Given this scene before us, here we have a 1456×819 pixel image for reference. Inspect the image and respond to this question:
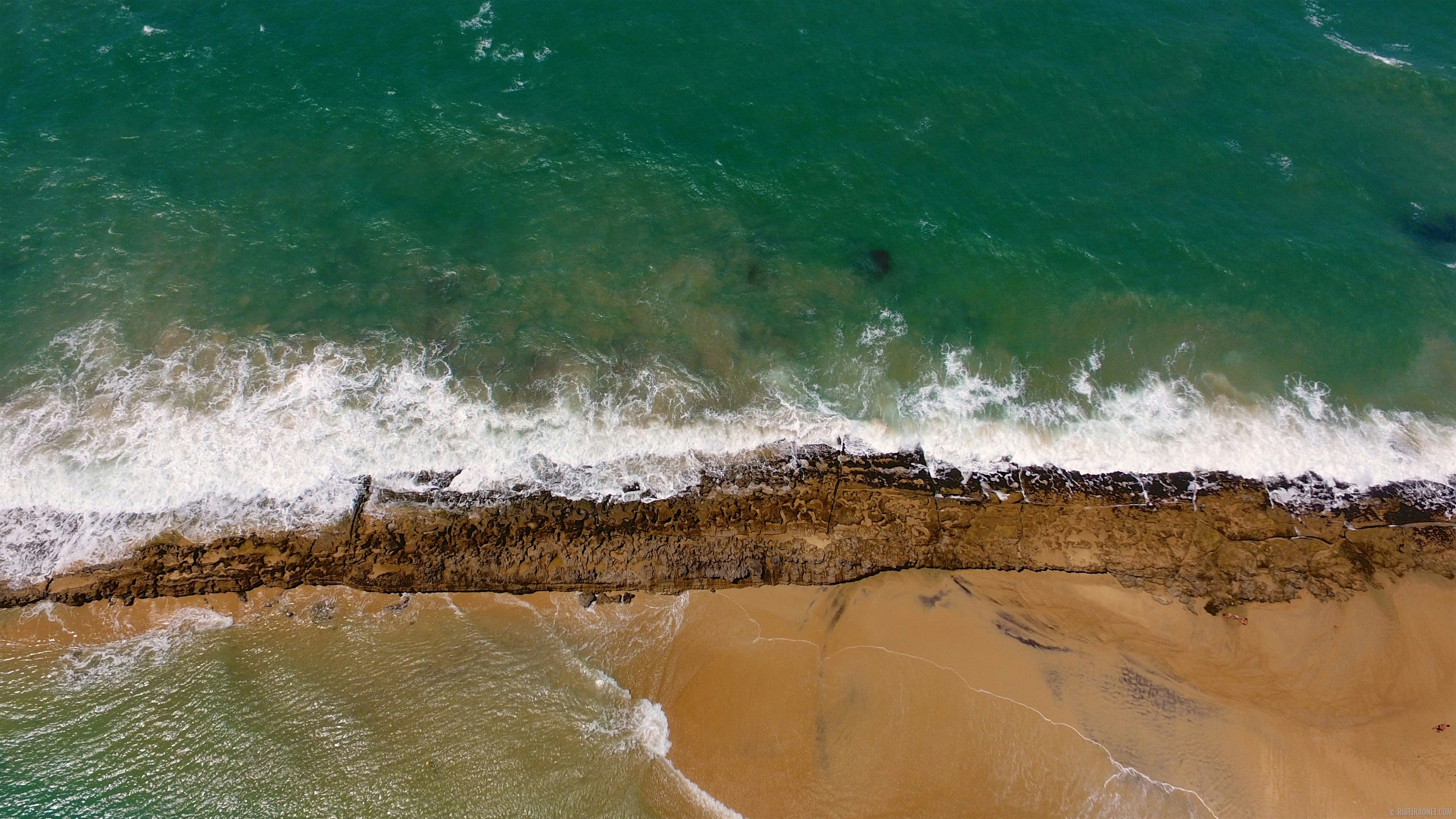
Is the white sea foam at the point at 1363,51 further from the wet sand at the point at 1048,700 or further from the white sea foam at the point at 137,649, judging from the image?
the white sea foam at the point at 137,649

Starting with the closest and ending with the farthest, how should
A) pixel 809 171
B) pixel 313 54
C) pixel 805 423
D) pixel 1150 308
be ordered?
pixel 805 423 < pixel 1150 308 < pixel 809 171 < pixel 313 54

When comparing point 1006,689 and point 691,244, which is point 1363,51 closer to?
point 691,244

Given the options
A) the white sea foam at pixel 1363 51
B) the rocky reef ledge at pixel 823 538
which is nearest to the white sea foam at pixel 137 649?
the rocky reef ledge at pixel 823 538

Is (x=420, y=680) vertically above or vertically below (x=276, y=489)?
below

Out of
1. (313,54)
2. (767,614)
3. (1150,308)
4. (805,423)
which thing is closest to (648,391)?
(805,423)

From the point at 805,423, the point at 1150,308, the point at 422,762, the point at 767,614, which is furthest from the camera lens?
the point at 1150,308

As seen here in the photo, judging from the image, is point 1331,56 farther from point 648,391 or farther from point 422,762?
point 422,762
